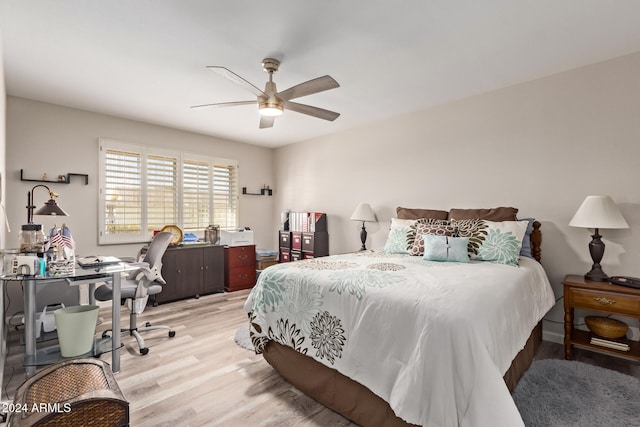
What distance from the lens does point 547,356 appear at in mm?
2617

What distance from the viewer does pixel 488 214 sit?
3.06 m

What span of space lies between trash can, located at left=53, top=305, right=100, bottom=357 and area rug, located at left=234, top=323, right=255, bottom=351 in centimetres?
117

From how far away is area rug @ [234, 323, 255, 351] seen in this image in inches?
109

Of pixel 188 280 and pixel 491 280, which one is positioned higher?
pixel 491 280

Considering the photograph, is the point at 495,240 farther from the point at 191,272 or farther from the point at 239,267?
the point at 191,272

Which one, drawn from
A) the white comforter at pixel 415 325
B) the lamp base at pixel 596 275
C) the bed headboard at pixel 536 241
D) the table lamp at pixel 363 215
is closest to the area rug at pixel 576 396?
the white comforter at pixel 415 325

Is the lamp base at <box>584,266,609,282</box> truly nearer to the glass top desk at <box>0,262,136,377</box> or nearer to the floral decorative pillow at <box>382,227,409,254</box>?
the floral decorative pillow at <box>382,227,409,254</box>

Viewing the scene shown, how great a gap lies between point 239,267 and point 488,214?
3.60 m

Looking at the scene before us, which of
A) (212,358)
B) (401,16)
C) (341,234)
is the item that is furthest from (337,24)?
(341,234)

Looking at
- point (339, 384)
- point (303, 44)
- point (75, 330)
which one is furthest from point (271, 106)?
point (75, 330)

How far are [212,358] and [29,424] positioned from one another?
4.73 ft

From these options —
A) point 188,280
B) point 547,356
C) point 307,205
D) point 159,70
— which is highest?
point 159,70

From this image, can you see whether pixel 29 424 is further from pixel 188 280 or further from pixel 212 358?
pixel 188 280

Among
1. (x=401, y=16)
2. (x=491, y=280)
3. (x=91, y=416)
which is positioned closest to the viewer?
(x=91, y=416)
